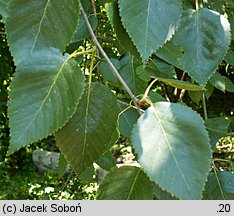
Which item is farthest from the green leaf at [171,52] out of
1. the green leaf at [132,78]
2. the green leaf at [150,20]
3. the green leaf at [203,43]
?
the green leaf at [150,20]

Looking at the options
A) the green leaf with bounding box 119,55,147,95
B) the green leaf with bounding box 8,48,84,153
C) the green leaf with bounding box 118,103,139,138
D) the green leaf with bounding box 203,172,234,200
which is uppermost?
the green leaf with bounding box 8,48,84,153

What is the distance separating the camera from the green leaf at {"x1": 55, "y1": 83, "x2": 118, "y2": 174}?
0.68 m

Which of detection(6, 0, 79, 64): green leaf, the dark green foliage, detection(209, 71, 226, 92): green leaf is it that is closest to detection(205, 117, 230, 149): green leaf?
detection(209, 71, 226, 92): green leaf

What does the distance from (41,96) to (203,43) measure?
1.01ft

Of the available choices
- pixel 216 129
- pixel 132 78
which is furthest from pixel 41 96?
pixel 216 129

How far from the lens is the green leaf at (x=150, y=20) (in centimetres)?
64

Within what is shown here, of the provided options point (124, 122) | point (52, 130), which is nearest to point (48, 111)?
point (52, 130)

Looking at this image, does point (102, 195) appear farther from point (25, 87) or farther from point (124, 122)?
point (124, 122)

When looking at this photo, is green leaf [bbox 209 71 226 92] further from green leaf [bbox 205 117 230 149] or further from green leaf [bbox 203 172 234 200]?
green leaf [bbox 203 172 234 200]

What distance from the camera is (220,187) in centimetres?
83

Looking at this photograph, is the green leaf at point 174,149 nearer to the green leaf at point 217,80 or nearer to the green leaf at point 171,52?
the green leaf at point 171,52

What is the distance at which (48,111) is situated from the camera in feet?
1.99

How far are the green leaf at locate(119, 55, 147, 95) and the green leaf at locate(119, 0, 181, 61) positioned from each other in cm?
56

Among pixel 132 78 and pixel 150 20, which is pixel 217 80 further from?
pixel 150 20
